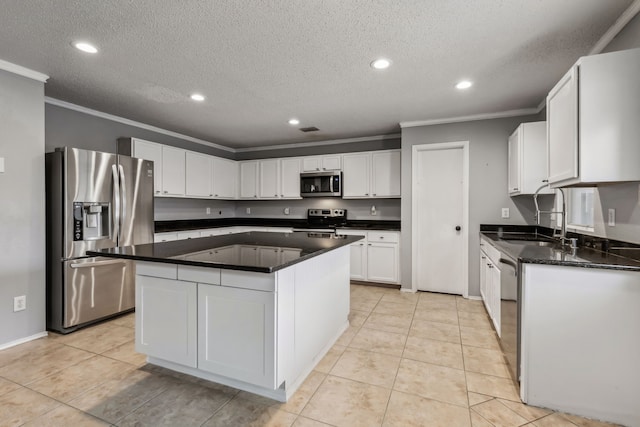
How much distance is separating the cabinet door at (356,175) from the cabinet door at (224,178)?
219cm

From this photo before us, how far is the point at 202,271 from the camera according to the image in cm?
188

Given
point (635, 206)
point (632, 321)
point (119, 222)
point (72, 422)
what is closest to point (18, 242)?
point (119, 222)

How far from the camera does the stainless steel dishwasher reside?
1906mm

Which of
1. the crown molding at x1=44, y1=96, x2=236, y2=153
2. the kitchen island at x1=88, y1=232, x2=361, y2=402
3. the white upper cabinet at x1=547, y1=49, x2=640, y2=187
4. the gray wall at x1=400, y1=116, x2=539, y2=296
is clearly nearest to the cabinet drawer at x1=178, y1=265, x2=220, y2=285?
the kitchen island at x1=88, y1=232, x2=361, y2=402

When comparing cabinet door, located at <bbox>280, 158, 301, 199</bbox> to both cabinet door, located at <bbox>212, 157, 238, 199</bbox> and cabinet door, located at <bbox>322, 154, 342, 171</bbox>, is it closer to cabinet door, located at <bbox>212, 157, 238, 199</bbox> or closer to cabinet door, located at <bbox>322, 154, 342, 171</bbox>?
cabinet door, located at <bbox>322, 154, 342, 171</bbox>

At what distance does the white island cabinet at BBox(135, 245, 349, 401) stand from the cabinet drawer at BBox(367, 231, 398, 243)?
236 centimetres

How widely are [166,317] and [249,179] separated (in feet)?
13.2

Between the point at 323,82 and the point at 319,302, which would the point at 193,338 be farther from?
the point at 323,82

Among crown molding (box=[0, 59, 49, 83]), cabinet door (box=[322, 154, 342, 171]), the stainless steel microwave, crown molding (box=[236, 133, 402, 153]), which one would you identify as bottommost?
the stainless steel microwave

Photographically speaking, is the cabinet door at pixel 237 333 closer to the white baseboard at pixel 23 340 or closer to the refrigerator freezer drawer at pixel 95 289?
the refrigerator freezer drawer at pixel 95 289

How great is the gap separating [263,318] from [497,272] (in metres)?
2.12

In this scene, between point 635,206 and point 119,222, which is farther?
point 119,222

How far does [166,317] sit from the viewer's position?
2.02 m

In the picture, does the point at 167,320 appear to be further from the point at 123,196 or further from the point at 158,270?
the point at 123,196
